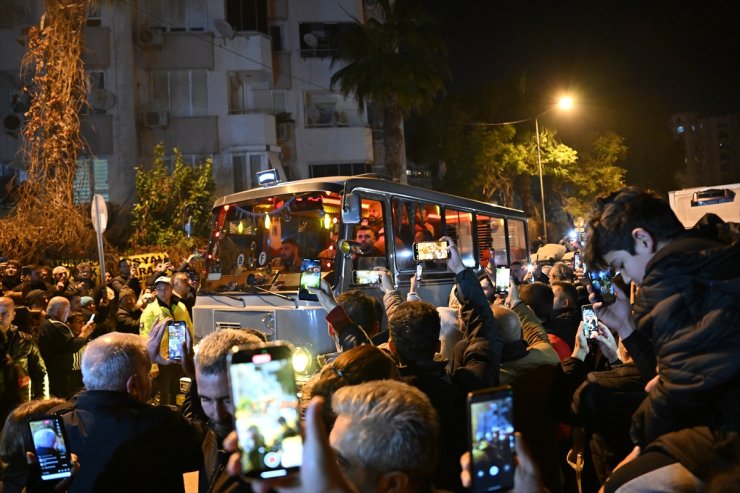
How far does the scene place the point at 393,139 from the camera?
23.7 meters

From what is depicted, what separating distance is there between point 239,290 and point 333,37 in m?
23.4

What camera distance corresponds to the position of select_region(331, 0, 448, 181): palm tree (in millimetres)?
23375

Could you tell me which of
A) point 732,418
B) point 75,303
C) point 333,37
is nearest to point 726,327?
point 732,418

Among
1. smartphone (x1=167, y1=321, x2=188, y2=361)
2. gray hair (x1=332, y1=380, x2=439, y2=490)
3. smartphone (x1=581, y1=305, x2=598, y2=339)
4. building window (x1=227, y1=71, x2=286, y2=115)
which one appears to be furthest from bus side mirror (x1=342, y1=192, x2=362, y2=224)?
building window (x1=227, y1=71, x2=286, y2=115)

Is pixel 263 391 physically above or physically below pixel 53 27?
below

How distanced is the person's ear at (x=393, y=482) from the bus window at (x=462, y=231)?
983cm

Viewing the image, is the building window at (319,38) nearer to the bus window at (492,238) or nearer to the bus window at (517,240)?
the bus window at (517,240)

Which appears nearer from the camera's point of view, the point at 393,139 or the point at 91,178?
the point at 393,139

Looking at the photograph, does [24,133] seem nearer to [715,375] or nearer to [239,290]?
[239,290]

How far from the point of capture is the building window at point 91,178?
24234 millimetres

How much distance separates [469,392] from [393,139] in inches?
843

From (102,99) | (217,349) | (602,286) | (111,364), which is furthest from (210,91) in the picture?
(217,349)

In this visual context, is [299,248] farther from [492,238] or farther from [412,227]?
[492,238]

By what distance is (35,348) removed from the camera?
723cm
